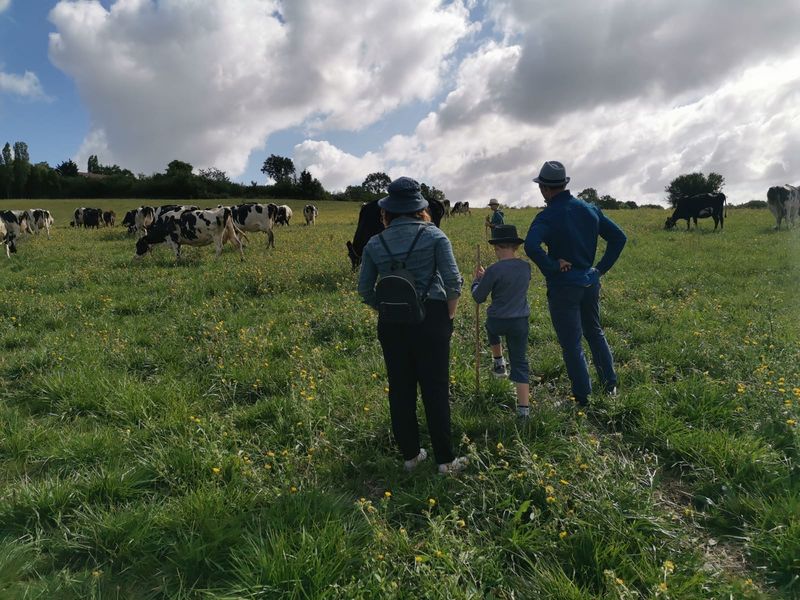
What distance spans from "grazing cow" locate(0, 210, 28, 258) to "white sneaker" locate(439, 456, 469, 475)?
19.7 meters

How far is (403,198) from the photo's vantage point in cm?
345

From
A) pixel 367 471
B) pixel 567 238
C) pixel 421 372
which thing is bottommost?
pixel 367 471

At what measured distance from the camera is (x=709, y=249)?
1495 cm

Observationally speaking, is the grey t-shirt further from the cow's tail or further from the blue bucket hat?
the cow's tail

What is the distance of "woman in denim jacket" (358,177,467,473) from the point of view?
339cm

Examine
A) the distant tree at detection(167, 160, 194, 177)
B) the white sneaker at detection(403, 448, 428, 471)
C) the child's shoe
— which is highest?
the distant tree at detection(167, 160, 194, 177)

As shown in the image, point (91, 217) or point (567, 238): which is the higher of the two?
point (91, 217)

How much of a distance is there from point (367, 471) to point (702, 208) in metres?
24.1

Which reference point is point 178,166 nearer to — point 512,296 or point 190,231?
point 190,231

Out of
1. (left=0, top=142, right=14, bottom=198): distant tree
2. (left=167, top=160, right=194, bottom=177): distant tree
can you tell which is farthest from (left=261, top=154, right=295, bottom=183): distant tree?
(left=0, top=142, right=14, bottom=198): distant tree

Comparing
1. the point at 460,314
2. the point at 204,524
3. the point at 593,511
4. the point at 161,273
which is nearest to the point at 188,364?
the point at 204,524

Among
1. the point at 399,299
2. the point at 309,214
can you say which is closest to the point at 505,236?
the point at 399,299

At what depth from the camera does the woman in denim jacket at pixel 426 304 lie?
339 centimetres

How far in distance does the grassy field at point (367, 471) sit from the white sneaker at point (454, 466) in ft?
0.28
